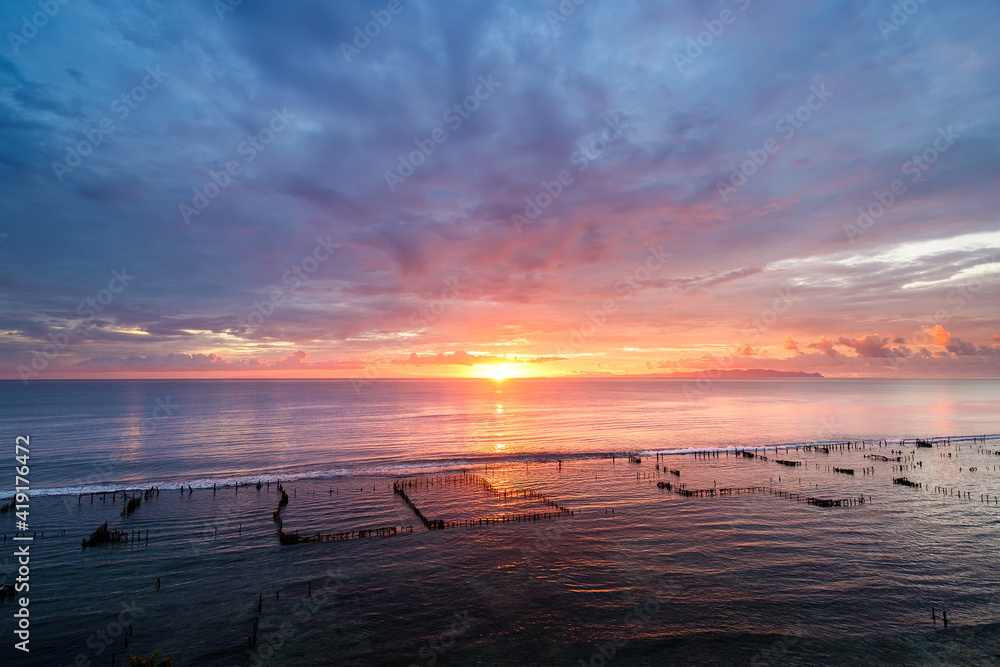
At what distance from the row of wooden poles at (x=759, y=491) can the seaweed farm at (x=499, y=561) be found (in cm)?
29

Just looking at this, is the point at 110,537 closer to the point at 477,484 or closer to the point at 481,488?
the point at 481,488

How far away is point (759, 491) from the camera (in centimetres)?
6788

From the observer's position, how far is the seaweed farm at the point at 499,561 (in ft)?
103

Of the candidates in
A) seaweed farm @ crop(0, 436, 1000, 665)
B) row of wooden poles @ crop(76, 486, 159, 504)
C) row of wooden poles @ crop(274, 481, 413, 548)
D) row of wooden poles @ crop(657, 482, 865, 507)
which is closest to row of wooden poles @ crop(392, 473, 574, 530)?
seaweed farm @ crop(0, 436, 1000, 665)

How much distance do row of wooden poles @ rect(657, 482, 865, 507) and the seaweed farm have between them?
288mm

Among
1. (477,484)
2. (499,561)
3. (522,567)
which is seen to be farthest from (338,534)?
(477,484)

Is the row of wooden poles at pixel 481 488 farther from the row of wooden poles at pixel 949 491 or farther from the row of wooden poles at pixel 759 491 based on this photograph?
the row of wooden poles at pixel 949 491

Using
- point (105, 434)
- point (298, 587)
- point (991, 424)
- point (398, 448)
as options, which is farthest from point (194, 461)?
point (991, 424)

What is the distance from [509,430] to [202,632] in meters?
111

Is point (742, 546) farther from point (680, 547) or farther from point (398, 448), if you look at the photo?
point (398, 448)

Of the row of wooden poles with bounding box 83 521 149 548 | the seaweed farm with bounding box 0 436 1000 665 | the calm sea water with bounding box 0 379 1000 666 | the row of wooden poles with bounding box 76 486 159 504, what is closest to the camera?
the calm sea water with bounding box 0 379 1000 666

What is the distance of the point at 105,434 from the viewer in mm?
118250

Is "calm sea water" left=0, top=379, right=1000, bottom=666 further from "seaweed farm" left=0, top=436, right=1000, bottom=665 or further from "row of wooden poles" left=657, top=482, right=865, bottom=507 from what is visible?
"row of wooden poles" left=657, top=482, right=865, bottom=507

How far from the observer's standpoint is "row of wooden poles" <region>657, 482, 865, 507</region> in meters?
60.9
